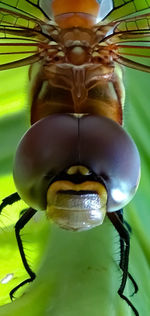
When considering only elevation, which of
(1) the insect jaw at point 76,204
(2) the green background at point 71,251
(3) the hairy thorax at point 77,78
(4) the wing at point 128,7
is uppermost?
(4) the wing at point 128,7

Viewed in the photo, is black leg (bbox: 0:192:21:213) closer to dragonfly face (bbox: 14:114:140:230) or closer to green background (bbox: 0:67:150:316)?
green background (bbox: 0:67:150:316)

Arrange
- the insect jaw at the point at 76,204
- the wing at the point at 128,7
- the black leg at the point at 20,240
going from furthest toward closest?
the wing at the point at 128,7
the black leg at the point at 20,240
the insect jaw at the point at 76,204

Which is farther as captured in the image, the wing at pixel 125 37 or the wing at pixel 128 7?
the wing at pixel 128 7

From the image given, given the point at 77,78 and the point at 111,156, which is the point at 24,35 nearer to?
the point at 77,78

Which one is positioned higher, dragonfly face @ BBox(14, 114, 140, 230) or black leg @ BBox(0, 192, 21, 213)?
dragonfly face @ BBox(14, 114, 140, 230)

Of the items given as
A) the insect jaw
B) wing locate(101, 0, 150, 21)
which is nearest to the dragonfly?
the insect jaw

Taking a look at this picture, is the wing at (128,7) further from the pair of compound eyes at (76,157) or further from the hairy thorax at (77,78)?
the pair of compound eyes at (76,157)

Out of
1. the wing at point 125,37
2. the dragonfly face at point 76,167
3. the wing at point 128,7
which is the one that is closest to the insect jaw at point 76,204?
the dragonfly face at point 76,167

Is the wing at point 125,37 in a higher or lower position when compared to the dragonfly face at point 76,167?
higher

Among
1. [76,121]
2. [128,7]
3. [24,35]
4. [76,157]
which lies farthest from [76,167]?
[128,7]
